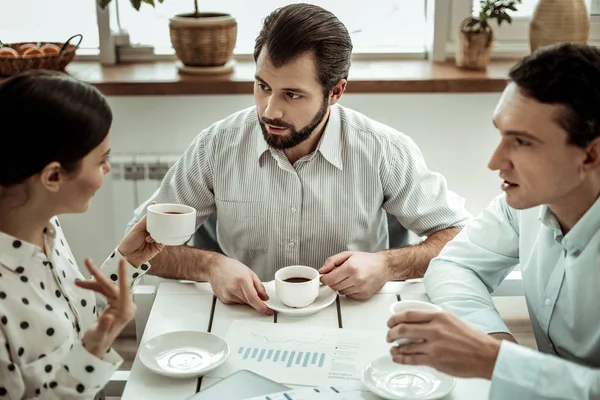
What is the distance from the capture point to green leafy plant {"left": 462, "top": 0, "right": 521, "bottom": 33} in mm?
2727

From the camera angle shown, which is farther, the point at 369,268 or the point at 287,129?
the point at 287,129

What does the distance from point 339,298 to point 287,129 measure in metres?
0.47

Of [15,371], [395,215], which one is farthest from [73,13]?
[15,371]

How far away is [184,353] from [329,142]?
781 mm

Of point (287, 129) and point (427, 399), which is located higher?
point (287, 129)

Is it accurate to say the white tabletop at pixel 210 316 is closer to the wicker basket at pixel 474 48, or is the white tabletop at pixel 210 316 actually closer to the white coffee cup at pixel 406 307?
the white coffee cup at pixel 406 307

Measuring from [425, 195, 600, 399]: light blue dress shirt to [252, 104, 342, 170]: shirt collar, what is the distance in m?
0.41

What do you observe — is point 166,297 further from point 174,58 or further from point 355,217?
point 174,58

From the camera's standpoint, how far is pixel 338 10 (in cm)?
298

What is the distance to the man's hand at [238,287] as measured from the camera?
1.74 meters

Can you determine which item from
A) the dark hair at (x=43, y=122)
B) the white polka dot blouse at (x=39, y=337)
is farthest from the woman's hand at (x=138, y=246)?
the dark hair at (x=43, y=122)

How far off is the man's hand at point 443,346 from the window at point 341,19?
1855mm

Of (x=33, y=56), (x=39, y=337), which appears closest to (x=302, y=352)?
(x=39, y=337)

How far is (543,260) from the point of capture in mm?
1704
